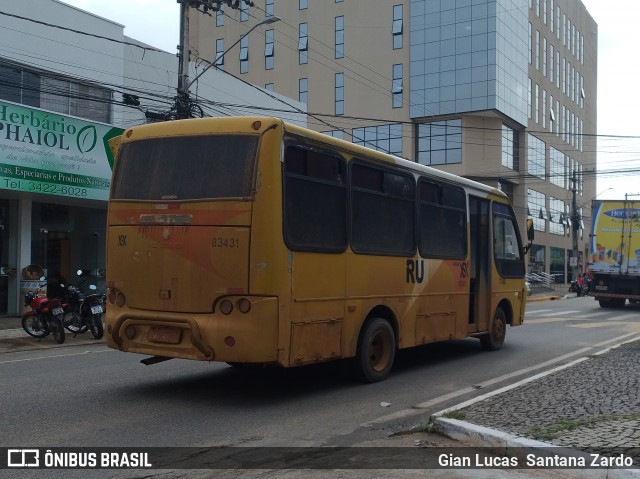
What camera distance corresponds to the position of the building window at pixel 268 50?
60.5 meters

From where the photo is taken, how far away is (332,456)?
19.6 ft

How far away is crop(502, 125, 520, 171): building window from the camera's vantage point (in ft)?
178

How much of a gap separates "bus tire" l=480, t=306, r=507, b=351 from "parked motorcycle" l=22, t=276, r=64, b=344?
8489 millimetres

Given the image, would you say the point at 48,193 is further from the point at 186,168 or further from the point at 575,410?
the point at 575,410

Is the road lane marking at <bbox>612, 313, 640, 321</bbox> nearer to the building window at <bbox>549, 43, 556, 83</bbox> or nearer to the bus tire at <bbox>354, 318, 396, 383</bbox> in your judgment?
the bus tire at <bbox>354, 318, 396, 383</bbox>

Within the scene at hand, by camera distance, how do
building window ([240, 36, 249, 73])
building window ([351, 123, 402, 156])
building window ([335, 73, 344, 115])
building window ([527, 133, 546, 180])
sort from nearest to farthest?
building window ([351, 123, 402, 156]) → building window ([335, 73, 344, 115]) → building window ([527, 133, 546, 180]) → building window ([240, 36, 249, 73])

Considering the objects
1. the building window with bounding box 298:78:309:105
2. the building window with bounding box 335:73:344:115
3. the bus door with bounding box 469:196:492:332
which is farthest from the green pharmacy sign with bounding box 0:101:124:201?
the building window with bounding box 298:78:309:105

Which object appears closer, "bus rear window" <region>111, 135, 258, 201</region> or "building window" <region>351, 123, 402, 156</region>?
"bus rear window" <region>111, 135, 258, 201</region>

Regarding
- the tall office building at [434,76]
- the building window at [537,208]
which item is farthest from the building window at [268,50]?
the building window at [537,208]

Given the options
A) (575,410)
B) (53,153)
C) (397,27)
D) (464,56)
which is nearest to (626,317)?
(575,410)

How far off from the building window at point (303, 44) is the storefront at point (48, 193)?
40.8m

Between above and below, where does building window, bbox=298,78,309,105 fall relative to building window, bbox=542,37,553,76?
below

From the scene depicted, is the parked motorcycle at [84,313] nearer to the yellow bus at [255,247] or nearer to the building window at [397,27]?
the yellow bus at [255,247]

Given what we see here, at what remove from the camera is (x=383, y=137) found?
55.8 m
